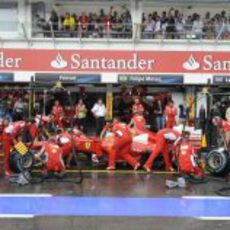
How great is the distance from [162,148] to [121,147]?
118 cm

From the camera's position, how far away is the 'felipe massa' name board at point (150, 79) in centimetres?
3125

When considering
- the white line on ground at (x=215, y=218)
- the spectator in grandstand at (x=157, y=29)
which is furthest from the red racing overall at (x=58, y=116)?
the white line on ground at (x=215, y=218)

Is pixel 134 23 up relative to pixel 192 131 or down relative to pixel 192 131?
up

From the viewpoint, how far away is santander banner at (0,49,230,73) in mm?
31344

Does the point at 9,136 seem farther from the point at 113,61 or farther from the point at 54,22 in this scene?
the point at 54,22

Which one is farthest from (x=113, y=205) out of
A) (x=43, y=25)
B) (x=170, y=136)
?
(x=43, y=25)

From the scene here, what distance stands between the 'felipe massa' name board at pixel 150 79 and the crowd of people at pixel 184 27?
219cm

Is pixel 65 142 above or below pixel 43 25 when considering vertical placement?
below

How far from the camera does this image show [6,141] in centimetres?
1648

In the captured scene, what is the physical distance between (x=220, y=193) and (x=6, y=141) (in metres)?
5.86

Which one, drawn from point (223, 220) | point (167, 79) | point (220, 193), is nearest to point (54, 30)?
point (167, 79)

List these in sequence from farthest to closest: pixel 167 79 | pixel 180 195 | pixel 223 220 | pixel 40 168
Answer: pixel 167 79, pixel 40 168, pixel 180 195, pixel 223 220

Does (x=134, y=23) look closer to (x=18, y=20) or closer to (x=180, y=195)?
(x=18, y=20)

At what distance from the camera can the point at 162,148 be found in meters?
16.8
